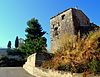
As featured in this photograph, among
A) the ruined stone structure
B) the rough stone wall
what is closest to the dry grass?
the ruined stone structure

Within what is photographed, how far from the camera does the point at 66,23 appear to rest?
87.7 feet

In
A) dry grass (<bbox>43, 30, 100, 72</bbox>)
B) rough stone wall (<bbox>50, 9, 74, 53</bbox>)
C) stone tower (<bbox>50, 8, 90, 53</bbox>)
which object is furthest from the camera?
rough stone wall (<bbox>50, 9, 74, 53</bbox>)

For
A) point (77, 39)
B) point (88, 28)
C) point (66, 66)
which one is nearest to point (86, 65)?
point (66, 66)

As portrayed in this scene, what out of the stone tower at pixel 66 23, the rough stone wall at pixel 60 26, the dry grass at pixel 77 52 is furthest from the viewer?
the rough stone wall at pixel 60 26

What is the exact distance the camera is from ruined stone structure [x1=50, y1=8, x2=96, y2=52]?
2558cm

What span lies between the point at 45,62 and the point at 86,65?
4.98 meters

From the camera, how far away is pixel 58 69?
619 inches

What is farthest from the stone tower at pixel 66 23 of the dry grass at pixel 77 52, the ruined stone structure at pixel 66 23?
the dry grass at pixel 77 52

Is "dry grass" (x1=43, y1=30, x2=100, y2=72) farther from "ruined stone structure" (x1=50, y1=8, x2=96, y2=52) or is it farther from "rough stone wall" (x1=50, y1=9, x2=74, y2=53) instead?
"rough stone wall" (x1=50, y1=9, x2=74, y2=53)

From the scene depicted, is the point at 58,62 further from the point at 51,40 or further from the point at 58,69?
the point at 51,40

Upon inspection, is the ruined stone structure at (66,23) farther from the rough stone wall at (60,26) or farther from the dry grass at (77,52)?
the dry grass at (77,52)

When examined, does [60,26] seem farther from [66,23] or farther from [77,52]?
[77,52]

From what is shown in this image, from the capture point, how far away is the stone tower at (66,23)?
83.9ft

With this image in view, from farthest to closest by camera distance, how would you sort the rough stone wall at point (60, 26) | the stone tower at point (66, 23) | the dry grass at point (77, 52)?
the rough stone wall at point (60, 26)
the stone tower at point (66, 23)
the dry grass at point (77, 52)
